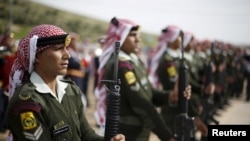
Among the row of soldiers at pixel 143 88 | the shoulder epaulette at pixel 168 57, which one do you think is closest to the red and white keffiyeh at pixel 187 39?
the row of soldiers at pixel 143 88

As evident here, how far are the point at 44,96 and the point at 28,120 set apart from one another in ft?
0.77

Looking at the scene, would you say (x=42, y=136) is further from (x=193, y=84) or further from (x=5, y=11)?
(x=5, y=11)

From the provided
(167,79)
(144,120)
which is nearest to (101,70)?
(144,120)

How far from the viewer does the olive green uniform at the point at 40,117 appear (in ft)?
7.30

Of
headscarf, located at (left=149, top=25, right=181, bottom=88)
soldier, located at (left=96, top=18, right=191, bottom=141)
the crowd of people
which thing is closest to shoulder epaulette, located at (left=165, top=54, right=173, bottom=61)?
the crowd of people

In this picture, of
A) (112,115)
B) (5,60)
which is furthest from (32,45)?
(5,60)

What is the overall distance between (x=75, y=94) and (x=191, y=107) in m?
3.38

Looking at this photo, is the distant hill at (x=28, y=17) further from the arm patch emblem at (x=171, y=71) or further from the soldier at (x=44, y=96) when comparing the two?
the soldier at (x=44, y=96)

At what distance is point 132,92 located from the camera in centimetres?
370

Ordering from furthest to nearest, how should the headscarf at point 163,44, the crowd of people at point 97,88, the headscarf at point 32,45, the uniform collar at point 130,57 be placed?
the headscarf at point 163,44, the uniform collar at point 130,57, the headscarf at point 32,45, the crowd of people at point 97,88

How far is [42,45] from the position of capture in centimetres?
247

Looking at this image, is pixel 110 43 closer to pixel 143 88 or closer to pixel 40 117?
pixel 143 88

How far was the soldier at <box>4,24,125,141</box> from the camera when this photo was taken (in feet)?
7.36

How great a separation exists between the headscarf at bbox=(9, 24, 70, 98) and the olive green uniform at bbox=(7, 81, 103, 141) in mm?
170
